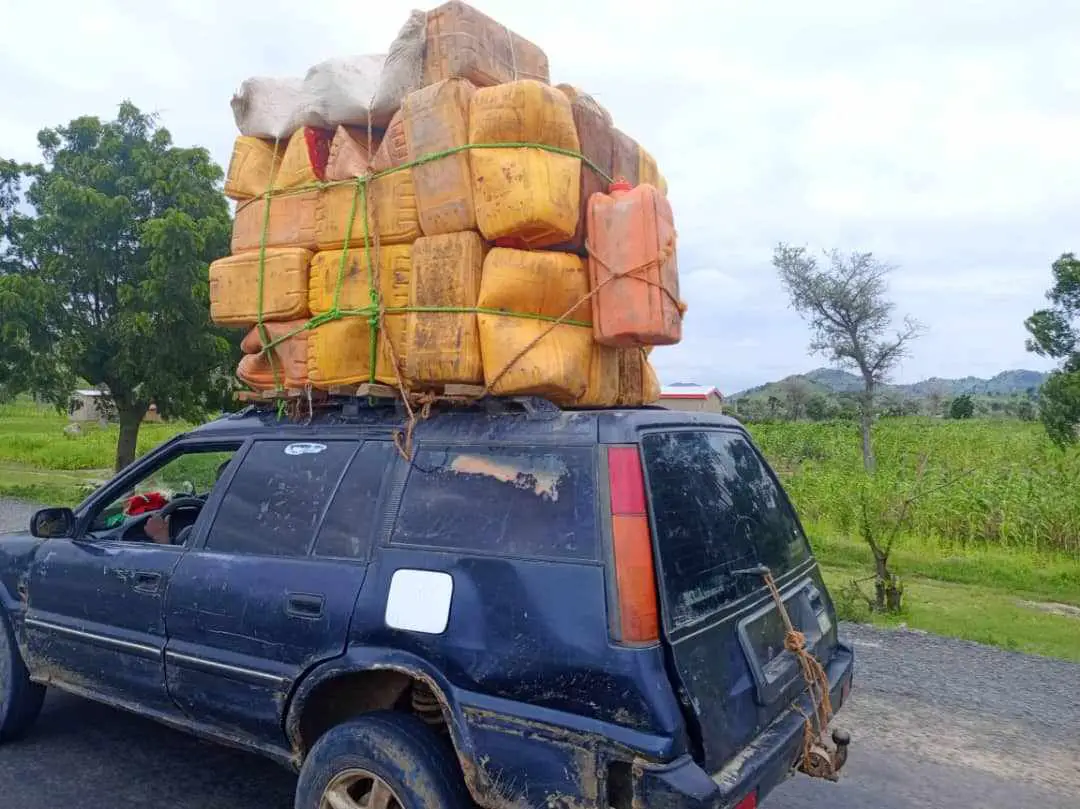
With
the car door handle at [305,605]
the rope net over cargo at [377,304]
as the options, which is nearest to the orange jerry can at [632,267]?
the rope net over cargo at [377,304]

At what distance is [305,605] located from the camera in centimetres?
288

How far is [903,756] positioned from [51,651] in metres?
4.20

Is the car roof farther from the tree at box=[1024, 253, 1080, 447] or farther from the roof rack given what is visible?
the tree at box=[1024, 253, 1080, 447]

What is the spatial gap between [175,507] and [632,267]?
2855 mm

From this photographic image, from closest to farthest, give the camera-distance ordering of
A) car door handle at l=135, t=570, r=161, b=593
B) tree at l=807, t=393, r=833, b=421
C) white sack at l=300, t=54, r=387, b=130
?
car door handle at l=135, t=570, r=161, b=593 → white sack at l=300, t=54, r=387, b=130 → tree at l=807, t=393, r=833, b=421

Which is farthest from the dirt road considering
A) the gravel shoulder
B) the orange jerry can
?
the gravel shoulder

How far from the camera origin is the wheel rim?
260cm

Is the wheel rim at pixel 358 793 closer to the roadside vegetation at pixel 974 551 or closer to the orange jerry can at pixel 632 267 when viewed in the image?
the orange jerry can at pixel 632 267

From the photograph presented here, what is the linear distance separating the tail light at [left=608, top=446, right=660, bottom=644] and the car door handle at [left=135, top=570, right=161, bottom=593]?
2059 millimetres

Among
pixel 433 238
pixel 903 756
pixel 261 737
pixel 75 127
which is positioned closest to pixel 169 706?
pixel 261 737

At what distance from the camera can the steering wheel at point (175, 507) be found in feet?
14.1

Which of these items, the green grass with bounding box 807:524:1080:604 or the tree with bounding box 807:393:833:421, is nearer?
the green grass with bounding box 807:524:1080:604

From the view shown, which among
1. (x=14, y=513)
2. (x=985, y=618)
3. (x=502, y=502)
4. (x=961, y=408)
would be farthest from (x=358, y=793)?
(x=961, y=408)

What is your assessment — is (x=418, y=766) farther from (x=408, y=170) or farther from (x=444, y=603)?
(x=408, y=170)
